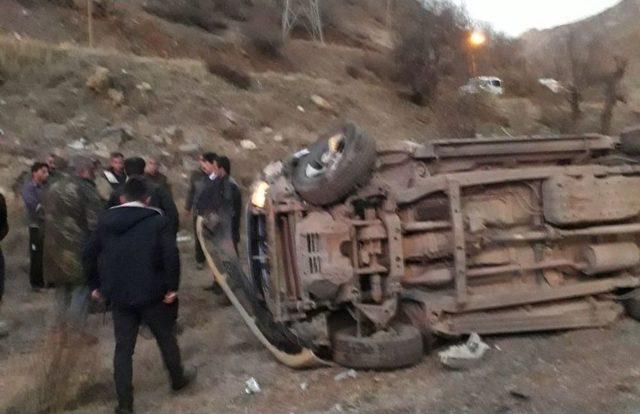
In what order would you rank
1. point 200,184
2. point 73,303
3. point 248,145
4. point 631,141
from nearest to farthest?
point 73,303 < point 631,141 < point 200,184 < point 248,145

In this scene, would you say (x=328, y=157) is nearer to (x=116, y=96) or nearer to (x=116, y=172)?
(x=116, y=172)

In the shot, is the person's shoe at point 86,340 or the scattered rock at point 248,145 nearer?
the person's shoe at point 86,340

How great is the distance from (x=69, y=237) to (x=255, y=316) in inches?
69.0

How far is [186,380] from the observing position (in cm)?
539

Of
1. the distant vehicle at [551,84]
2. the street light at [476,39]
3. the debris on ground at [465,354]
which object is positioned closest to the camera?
the debris on ground at [465,354]

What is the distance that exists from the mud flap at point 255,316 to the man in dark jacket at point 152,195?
0.49 m

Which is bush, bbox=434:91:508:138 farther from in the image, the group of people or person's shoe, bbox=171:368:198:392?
person's shoe, bbox=171:368:198:392

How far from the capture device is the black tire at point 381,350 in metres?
5.40

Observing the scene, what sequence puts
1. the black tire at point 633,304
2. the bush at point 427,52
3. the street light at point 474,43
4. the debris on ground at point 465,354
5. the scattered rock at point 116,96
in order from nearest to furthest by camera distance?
the debris on ground at point 465,354, the black tire at point 633,304, the scattered rock at point 116,96, the bush at point 427,52, the street light at point 474,43

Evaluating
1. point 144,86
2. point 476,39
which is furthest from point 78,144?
→ point 476,39

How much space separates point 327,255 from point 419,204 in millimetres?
861

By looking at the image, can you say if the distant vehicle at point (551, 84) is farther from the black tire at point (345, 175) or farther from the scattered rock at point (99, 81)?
the black tire at point (345, 175)

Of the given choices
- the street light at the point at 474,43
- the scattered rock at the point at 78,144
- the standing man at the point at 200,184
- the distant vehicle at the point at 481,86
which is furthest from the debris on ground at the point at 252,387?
the street light at the point at 474,43

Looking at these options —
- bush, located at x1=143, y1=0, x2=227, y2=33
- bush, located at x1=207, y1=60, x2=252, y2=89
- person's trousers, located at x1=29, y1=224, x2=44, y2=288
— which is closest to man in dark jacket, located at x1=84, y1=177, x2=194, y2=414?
person's trousers, located at x1=29, y1=224, x2=44, y2=288
